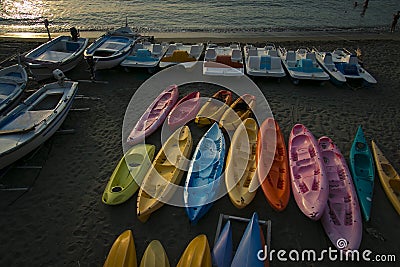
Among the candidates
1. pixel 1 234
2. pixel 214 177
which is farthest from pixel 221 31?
pixel 1 234

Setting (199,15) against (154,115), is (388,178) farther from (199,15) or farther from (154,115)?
(199,15)

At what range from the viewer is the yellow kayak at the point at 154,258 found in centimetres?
514

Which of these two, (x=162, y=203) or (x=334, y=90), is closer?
(x=162, y=203)

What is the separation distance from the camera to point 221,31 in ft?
69.6

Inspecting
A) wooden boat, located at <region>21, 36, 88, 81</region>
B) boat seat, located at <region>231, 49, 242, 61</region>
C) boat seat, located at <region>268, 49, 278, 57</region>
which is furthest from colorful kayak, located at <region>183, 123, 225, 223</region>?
wooden boat, located at <region>21, 36, 88, 81</region>

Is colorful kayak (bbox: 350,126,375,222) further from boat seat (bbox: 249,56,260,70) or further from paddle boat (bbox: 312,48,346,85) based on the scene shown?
boat seat (bbox: 249,56,260,70)

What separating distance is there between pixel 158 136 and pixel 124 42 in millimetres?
6747

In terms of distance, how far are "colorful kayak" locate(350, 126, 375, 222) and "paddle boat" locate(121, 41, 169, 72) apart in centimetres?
806

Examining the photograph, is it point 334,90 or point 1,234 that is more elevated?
point 334,90

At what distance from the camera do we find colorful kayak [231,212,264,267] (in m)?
5.04

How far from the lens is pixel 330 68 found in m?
12.2

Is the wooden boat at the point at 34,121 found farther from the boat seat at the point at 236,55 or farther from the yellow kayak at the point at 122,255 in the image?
the boat seat at the point at 236,55

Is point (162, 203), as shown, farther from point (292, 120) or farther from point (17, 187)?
point (292, 120)

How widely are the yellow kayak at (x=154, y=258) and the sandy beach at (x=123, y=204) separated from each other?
1.63 feet
